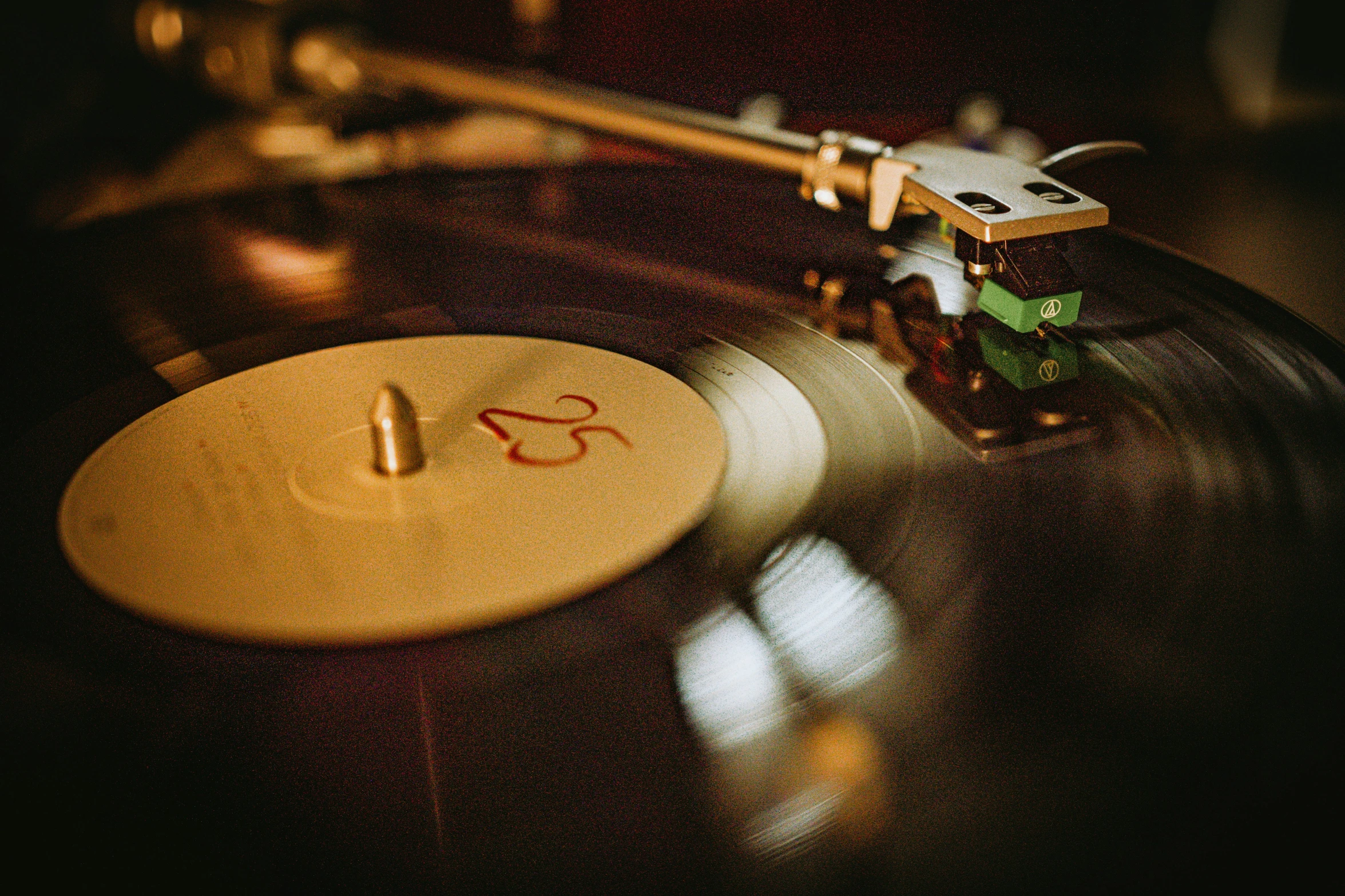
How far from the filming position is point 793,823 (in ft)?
1.04

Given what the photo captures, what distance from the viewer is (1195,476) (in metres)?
0.48

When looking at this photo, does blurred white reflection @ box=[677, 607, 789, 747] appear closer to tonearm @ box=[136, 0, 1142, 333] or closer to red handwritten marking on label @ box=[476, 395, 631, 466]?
red handwritten marking on label @ box=[476, 395, 631, 466]

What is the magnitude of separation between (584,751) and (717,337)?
35 centimetres

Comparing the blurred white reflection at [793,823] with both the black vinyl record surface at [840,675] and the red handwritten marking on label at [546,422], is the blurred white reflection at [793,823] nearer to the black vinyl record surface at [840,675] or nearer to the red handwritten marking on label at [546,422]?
the black vinyl record surface at [840,675]

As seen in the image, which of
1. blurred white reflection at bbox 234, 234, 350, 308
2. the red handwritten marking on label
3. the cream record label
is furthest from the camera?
blurred white reflection at bbox 234, 234, 350, 308

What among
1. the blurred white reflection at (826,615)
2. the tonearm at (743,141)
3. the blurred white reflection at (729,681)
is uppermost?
the tonearm at (743,141)

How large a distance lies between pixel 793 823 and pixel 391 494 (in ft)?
0.89

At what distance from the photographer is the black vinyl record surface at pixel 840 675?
0.31m

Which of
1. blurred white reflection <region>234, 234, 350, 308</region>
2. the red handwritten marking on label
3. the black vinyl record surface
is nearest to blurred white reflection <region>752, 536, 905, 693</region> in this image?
the black vinyl record surface

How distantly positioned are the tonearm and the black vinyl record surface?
0.05 m

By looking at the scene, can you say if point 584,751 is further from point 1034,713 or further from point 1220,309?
point 1220,309

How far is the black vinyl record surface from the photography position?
31 cm

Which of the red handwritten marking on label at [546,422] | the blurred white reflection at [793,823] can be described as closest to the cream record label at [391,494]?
the red handwritten marking on label at [546,422]

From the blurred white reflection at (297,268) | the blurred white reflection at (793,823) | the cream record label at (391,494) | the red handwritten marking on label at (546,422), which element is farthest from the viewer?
the blurred white reflection at (297,268)
